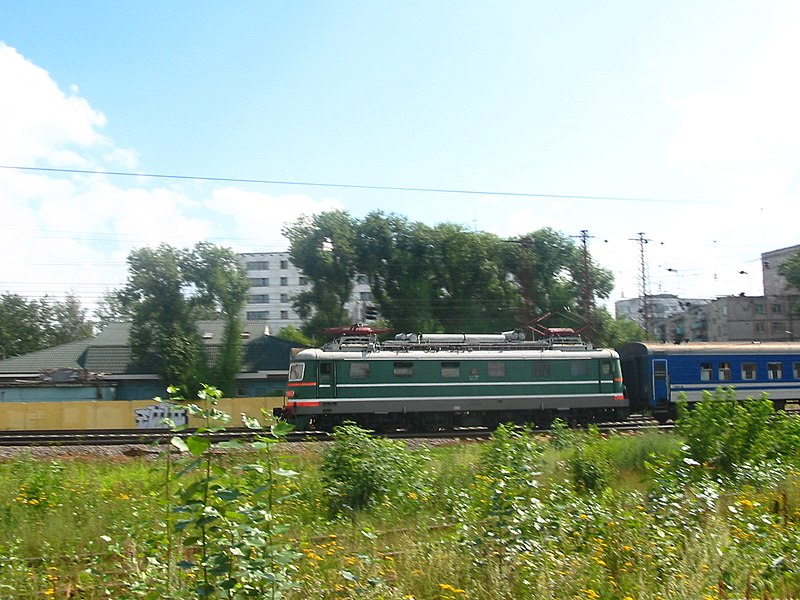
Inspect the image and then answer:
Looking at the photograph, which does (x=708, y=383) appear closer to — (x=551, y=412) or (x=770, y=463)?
(x=551, y=412)

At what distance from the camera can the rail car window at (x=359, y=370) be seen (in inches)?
848

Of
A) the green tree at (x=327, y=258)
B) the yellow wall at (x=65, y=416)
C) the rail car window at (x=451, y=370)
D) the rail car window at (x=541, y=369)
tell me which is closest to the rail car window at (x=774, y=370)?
the rail car window at (x=541, y=369)

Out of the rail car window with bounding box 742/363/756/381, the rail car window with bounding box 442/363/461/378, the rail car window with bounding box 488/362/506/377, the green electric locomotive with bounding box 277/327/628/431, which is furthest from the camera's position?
the rail car window with bounding box 742/363/756/381

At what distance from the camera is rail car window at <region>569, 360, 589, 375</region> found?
23359mm

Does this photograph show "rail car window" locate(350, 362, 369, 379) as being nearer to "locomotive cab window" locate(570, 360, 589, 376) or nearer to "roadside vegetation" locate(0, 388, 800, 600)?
"locomotive cab window" locate(570, 360, 589, 376)

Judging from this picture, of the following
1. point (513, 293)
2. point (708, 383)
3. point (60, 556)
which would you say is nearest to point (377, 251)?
point (513, 293)

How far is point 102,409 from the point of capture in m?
28.4

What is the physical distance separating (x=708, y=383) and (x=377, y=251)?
78.9 ft

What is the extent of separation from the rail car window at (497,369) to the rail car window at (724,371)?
8.61 m

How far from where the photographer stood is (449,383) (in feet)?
73.2

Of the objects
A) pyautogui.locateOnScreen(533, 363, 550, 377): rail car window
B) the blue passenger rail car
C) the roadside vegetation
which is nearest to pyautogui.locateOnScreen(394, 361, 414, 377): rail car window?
pyautogui.locateOnScreen(533, 363, 550, 377): rail car window

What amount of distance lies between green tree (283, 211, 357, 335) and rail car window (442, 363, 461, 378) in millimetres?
22777

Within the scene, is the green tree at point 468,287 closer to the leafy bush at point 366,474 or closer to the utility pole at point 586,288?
the utility pole at point 586,288

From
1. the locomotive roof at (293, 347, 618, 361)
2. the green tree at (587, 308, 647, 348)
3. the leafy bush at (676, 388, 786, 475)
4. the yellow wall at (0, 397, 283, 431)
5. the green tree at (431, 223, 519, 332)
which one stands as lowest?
the yellow wall at (0, 397, 283, 431)
